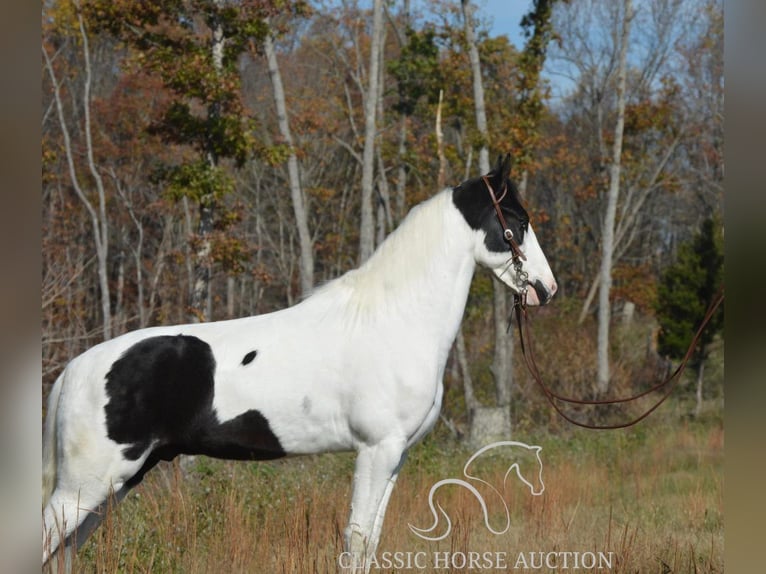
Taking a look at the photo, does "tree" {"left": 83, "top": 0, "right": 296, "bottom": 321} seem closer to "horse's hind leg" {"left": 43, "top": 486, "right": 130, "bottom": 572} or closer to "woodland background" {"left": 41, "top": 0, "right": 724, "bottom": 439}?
"woodland background" {"left": 41, "top": 0, "right": 724, "bottom": 439}

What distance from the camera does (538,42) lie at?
1221cm

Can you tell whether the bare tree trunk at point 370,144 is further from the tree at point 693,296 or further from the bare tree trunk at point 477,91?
the tree at point 693,296

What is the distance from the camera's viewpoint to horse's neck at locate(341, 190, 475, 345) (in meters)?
3.84

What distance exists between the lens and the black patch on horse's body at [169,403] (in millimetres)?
3594

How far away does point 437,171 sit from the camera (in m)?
16.1

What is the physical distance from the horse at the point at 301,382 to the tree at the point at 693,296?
1141 cm

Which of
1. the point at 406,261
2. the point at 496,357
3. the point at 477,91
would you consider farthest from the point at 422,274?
the point at 496,357

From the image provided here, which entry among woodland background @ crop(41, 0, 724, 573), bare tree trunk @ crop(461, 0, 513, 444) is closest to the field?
woodland background @ crop(41, 0, 724, 573)

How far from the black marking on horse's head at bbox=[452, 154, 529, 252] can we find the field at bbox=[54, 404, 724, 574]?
159 centimetres

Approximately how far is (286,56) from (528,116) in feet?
26.7

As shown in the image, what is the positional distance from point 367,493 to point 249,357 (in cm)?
87

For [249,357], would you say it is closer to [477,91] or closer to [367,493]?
[367,493]
